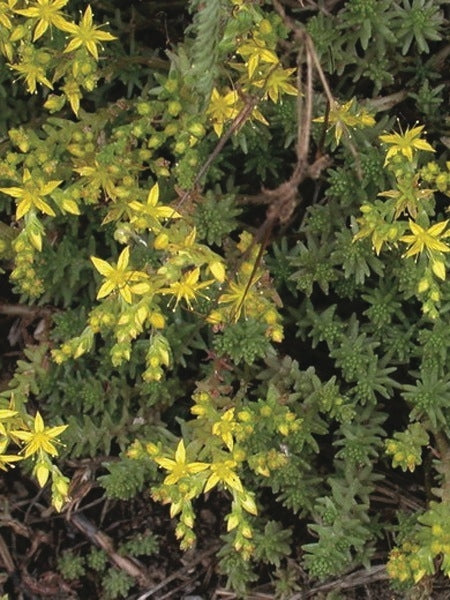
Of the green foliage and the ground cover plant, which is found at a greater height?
the ground cover plant

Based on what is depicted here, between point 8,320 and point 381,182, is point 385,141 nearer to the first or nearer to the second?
point 381,182

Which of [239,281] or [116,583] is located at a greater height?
[239,281]

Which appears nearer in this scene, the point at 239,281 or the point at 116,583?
the point at 239,281

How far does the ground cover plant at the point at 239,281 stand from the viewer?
115 inches

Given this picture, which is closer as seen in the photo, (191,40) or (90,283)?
(191,40)

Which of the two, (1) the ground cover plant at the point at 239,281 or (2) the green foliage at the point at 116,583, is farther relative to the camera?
(2) the green foliage at the point at 116,583

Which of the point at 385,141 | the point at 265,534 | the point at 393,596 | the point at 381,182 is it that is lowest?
the point at 393,596

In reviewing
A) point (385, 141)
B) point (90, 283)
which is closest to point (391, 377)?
point (385, 141)

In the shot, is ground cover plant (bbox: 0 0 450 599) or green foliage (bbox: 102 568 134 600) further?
green foliage (bbox: 102 568 134 600)

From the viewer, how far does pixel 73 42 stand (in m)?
2.95

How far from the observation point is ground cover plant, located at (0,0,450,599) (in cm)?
293

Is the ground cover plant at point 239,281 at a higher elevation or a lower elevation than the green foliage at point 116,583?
higher

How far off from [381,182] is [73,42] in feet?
3.77

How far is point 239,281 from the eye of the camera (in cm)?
303
